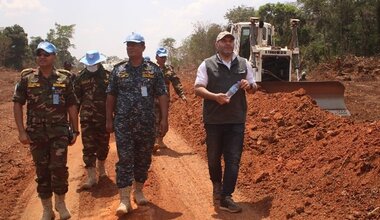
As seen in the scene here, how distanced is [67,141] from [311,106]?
5.33m

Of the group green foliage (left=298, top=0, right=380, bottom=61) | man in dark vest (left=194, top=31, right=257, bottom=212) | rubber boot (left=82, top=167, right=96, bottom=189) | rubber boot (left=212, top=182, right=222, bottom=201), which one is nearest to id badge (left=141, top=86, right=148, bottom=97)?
man in dark vest (left=194, top=31, right=257, bottom=212)

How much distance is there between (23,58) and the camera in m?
53.2

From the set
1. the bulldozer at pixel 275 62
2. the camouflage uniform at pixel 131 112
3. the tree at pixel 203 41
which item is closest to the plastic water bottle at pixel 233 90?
the camouflage uniform at pixel 131 112

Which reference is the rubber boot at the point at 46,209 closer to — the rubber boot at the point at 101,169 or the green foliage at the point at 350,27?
the rubber boot at the point at 101,169

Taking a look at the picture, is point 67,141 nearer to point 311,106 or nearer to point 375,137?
point 375,137

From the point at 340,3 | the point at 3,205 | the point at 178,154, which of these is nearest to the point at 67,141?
the point at 3,205

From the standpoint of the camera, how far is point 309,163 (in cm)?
586

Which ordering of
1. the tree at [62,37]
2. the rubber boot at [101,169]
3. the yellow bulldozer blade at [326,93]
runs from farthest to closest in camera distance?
1. the tree at [62,37]
2. the yellow bulldozer blade at [326,93]
3. the rubber boot at [101,169]

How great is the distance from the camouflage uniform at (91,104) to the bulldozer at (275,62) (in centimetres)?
595

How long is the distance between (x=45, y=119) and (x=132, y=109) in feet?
3.17

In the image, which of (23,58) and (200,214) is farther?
(23,58)

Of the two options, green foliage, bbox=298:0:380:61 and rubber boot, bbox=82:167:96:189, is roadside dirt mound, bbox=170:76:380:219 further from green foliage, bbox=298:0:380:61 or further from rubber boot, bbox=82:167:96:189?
green foliage, bbox=298:0:380:61

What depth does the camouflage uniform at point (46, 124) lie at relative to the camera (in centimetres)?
480

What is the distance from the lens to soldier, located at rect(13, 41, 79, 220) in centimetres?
480
